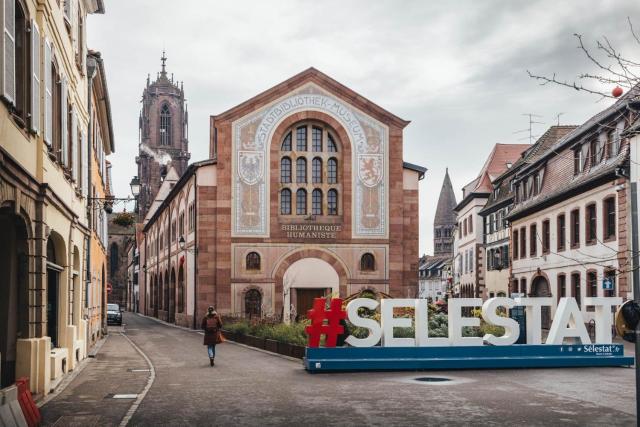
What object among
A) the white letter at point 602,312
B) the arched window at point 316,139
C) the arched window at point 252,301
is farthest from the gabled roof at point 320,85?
the white letter at point 602,312

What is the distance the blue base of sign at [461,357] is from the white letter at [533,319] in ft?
1.65

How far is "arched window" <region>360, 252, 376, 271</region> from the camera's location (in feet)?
156

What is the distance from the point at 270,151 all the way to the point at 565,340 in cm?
2441

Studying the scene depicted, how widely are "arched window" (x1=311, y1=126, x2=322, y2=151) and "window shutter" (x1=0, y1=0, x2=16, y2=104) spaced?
118 ft

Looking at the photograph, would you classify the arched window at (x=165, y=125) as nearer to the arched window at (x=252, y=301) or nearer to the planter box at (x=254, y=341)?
the arched window at (x=252, y=301)

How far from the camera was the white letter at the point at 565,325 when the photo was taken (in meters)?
23.7

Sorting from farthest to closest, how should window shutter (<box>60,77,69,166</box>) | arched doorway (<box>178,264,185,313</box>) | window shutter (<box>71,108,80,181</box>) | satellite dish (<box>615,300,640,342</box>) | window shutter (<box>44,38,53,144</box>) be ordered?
arched doorway (<box>178,264,185,313</box>) → window shutter (<box>71,108,80,181</box>) → window shutter (<box>60,77,69,166</box>) → window shutter (<box>44,38,53,144</box>) → satellite dish (<box>615,300,640,342</box>)

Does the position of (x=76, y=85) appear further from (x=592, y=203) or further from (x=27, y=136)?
(x=592, y=203)

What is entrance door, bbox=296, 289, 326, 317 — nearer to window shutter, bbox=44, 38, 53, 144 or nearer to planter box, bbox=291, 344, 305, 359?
planter box, bbox=291, 344, 305, 359

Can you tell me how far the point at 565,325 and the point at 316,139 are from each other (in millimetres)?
26466

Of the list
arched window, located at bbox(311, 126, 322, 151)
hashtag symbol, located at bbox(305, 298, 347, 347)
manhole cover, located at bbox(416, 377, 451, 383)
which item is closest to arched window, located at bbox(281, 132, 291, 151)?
arched window, located at bbox(311, 126, 322, 151)

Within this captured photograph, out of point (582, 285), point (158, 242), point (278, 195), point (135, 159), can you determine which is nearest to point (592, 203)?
point (582, 285)

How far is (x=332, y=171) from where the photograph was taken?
159 ft

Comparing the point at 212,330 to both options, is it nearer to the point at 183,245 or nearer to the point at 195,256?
the point at 195,256
